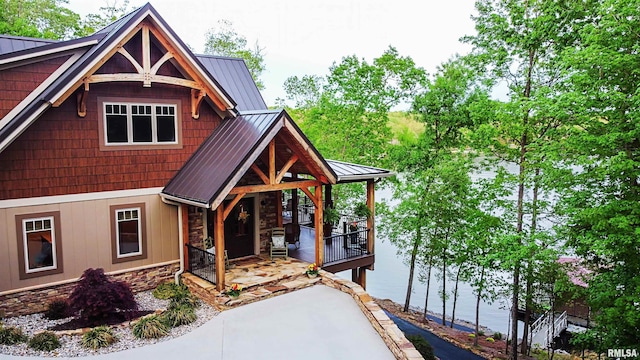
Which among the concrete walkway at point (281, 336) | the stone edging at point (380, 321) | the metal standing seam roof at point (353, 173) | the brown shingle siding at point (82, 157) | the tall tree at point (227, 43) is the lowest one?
the concrete walkway at point (281, 336)

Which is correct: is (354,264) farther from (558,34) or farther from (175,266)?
(558,34)

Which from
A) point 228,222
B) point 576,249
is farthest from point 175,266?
point 576,249

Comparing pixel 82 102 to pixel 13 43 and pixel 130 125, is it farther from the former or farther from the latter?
pixel 13 43

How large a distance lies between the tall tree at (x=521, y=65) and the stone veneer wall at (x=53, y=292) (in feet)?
32.8

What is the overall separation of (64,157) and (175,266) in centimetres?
360

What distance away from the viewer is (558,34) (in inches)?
582

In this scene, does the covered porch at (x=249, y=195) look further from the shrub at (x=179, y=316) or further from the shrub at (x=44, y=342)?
the shrub at (x=44, y=342)

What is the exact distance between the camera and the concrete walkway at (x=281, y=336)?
24.9ft

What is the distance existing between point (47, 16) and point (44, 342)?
72.9 ft

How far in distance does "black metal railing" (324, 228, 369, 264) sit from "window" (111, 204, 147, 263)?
4.85 m

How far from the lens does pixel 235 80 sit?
46.1ft

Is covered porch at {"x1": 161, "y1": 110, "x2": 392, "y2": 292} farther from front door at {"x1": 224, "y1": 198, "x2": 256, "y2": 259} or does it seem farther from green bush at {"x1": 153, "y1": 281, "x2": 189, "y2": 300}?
green bush at {"x1": 153, "y1": 281, "x2": 189, "y2": 300}

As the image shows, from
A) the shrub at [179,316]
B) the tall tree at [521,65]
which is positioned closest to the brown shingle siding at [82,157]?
the shrub at [179,316]

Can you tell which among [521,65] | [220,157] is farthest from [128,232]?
[521,65]
